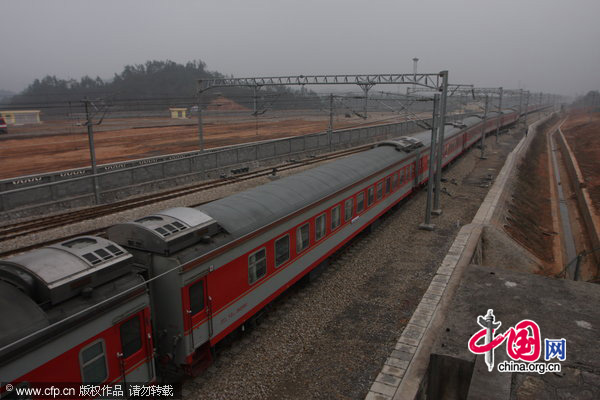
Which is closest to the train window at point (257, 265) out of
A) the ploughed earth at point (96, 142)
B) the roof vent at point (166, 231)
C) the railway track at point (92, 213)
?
the roof vent at point (166, 231)

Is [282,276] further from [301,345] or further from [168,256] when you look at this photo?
[168,256]

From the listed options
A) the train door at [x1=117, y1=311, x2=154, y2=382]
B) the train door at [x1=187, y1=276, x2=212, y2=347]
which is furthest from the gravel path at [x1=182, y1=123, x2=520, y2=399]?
the train door at [x1=117, y1=311, x2=154, y2=382]

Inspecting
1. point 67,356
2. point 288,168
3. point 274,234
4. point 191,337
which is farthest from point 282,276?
point 288,168

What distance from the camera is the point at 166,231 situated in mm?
8383

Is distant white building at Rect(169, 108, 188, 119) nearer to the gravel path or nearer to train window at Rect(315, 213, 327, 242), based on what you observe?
the gravel path

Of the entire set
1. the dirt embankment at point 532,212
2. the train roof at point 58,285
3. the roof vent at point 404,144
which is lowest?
the dirt embankment at point 532,212

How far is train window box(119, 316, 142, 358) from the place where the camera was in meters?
7.13

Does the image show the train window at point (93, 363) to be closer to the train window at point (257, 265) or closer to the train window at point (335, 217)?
the train window at point (257, 265)

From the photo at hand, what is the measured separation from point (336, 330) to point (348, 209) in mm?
5453

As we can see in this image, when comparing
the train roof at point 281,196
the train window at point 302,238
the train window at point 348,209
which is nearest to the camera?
the train roof at point 281,196

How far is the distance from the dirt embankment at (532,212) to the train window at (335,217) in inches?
503

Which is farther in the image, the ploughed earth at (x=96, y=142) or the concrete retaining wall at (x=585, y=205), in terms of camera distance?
the ploughed earth at (x=96, y=142)

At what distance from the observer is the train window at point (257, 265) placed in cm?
1016

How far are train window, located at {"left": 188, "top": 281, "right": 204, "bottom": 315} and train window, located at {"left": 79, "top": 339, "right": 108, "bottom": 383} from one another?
1.92 meters
